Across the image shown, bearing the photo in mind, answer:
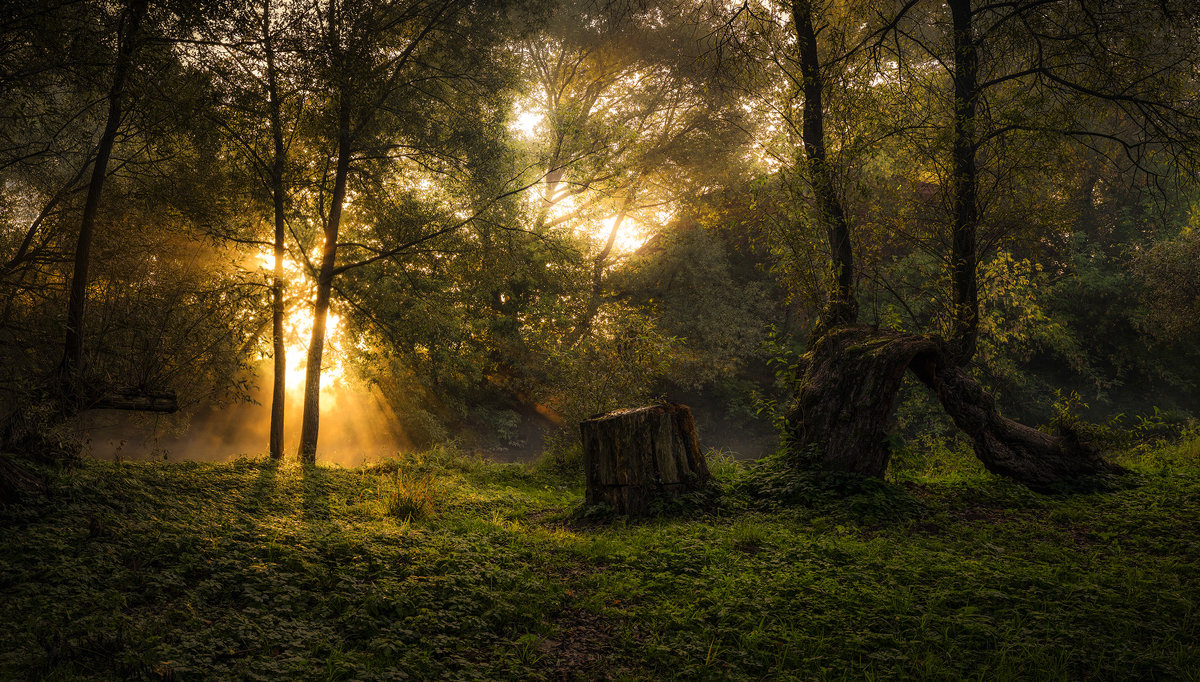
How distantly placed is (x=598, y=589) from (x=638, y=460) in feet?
8.40

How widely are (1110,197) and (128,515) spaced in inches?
1170

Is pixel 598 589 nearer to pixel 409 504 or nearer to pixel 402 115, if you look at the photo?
pixel 409 504

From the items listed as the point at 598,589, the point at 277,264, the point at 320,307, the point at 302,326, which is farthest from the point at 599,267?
the point at 598,589

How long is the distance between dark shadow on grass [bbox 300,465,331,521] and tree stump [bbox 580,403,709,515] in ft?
10.2

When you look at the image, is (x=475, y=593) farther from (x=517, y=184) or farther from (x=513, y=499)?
(x=517, y=184)

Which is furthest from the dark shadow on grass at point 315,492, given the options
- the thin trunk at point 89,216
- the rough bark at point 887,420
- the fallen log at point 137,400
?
the rough bark at point 887,420

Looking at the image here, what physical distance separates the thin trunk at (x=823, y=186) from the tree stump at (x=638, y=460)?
3.32 meters

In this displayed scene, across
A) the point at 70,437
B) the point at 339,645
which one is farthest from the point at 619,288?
the point at 339,645

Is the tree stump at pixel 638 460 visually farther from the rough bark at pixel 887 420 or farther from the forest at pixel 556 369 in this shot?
the rough bark at pixel 887 420

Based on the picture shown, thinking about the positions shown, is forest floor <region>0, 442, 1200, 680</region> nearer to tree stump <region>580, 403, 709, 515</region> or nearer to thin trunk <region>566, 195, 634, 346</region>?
tree stump <region>580, 403, 709, 515</region>

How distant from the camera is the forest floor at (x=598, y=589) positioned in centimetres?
342

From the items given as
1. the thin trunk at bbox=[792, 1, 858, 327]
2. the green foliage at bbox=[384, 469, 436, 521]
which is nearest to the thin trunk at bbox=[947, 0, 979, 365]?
the thin trunk at bbox=[792, 1, 858, 327]

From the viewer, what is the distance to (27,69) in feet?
20.2

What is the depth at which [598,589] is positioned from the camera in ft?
16.2
